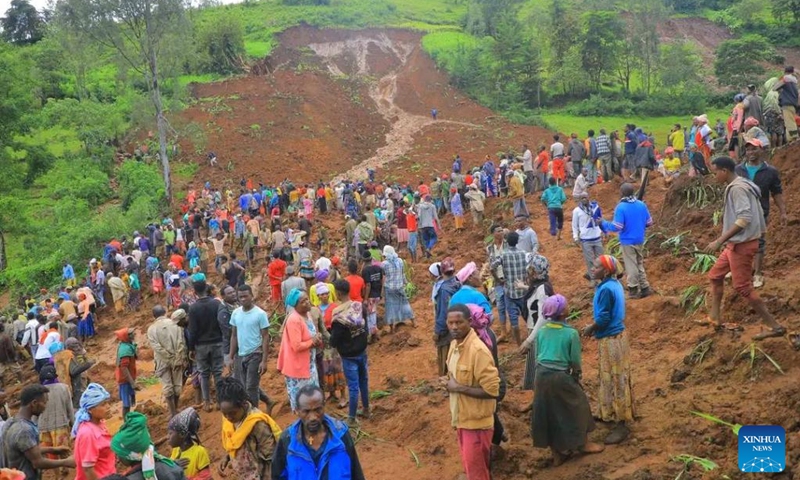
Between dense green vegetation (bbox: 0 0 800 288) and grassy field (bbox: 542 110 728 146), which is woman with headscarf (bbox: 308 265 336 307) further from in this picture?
grassy field (bbox: 542 110 728 146)

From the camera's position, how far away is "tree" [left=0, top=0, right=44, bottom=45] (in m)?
51.5

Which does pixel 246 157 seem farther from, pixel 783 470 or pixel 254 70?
pixel 783 470

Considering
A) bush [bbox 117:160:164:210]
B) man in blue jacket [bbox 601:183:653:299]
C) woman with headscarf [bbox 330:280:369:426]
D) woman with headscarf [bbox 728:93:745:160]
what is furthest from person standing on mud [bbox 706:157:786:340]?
bush [bbox 117:160:164:210]

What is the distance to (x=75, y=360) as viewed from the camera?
32.5 feet

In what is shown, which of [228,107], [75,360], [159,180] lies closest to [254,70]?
[228,107]

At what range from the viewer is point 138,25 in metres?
26.2

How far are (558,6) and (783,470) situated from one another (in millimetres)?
50809

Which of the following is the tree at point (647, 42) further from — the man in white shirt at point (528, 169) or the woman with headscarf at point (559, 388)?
the woman with headscarf at point (559, 388)

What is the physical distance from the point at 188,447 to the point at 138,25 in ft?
85.3

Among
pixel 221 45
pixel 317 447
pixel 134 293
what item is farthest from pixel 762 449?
pixel 221 45

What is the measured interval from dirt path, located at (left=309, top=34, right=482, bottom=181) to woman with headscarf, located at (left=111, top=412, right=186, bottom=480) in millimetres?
27669

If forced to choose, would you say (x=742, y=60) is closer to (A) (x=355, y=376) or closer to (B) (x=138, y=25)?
(B) (x=138, y=25)

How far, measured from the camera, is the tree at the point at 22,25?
5150 centimetres

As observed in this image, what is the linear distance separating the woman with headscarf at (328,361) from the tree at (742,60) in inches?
1751
